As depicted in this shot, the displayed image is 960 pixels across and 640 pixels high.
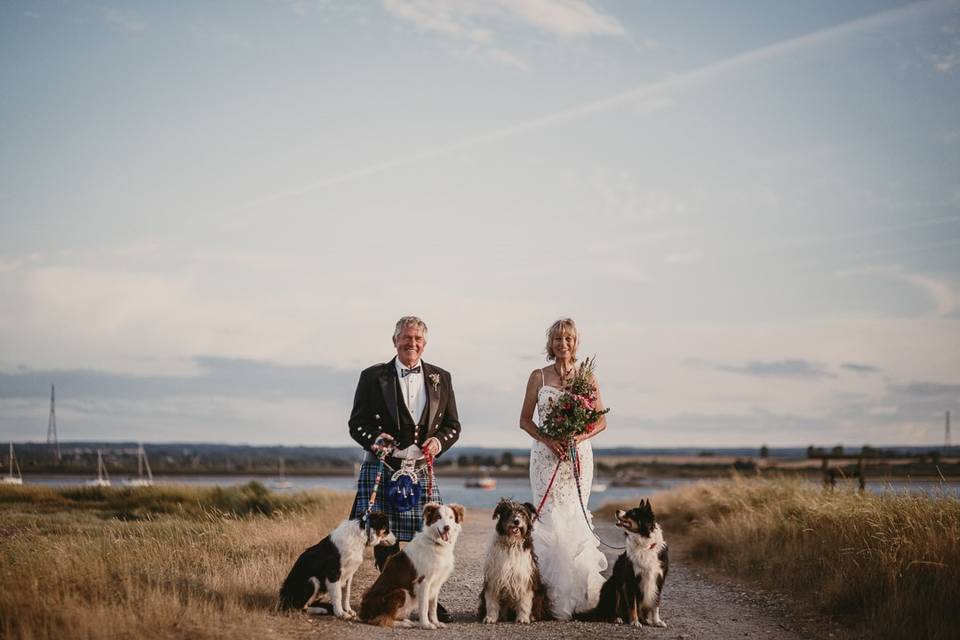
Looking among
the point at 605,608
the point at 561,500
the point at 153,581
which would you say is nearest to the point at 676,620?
the point at 605,608

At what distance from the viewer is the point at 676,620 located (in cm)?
878

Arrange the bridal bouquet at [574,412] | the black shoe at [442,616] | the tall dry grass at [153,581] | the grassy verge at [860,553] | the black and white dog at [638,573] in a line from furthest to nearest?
the bridal bouquet at [574,412] → the black shoe at [442,616] → the black and white dog at [638,573] → the grassy verge at [860,553] → the tall dry grass at [153,581]

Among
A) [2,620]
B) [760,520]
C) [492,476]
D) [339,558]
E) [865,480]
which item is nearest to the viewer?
[2,620]

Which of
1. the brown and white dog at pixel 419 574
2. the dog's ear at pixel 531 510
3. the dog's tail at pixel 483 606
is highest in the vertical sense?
the dog's ear at pixel 531 510

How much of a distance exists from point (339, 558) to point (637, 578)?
9.04ft

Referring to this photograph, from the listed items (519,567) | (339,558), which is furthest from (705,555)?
(339,558)

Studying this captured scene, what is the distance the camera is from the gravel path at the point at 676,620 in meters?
7.58

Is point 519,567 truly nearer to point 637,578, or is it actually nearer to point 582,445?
point 637,578

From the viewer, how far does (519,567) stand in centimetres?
801

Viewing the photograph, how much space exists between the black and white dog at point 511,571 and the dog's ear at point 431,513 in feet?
2.07

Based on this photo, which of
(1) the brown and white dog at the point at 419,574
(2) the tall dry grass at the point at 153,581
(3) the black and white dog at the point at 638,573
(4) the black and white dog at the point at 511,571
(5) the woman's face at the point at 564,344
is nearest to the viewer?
(2) the tall dry grass at the point at 153,581

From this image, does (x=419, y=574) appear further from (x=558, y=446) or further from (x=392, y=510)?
(x=558, y=446)

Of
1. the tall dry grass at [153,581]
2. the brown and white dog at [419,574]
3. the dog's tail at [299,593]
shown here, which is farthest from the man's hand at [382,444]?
the tall dry grass at [153,581]

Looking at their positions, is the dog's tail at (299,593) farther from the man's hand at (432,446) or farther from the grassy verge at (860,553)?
the grassy verge at (860,553)
